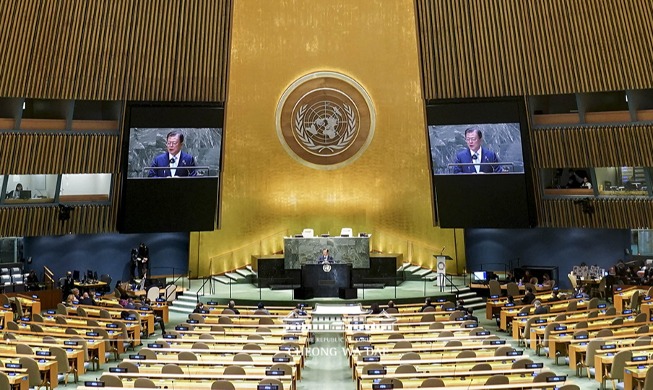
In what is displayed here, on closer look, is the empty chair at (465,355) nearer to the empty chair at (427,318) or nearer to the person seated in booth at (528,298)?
the empty chair at (427,318)

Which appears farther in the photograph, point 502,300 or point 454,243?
point 454,243

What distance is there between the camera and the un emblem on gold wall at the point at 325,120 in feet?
89.8

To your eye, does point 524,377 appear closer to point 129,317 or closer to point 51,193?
point 129,317

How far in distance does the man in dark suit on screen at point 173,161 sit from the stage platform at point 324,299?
11.2 ft

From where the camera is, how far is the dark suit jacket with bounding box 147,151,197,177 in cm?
2298

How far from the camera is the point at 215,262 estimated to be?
26.7 metres

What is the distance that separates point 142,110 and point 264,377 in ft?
42.6

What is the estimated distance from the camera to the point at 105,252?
2614 cm

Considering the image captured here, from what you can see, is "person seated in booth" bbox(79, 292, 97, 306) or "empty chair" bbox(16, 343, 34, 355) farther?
"person seated in booth" bbox(79, 292, 97, 306)

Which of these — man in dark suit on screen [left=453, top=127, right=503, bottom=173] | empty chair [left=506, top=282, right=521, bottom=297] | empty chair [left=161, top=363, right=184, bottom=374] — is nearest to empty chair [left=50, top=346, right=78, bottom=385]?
empty chair [left=161, top=363, right=184, bottom=374]

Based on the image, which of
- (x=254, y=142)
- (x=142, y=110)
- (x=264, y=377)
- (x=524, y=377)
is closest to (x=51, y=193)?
(x=142, y=110)

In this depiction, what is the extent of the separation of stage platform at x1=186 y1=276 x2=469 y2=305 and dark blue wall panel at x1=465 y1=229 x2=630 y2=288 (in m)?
1.98

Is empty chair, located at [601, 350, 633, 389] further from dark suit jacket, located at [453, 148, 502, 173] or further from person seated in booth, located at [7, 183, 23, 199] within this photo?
person seated in booth, located at [7, 183, 23, 199]

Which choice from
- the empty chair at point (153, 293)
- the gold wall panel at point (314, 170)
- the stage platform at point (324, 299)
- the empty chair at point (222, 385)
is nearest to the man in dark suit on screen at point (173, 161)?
the empty chair at point (153, 293)
